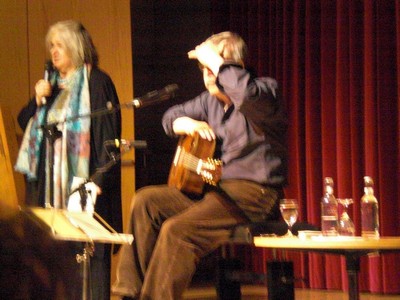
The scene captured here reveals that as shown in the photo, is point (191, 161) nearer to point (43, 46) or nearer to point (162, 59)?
point (43, 46)

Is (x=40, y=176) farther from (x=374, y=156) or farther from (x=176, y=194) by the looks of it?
(x=374, y=156)

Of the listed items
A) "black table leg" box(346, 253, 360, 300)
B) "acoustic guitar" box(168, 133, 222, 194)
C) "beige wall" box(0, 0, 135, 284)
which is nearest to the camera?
"black table leg" box(346, 253, 360, 300)

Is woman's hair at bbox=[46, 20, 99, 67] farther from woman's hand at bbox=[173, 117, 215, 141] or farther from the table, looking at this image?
the table

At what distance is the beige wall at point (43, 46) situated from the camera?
3.69 meters

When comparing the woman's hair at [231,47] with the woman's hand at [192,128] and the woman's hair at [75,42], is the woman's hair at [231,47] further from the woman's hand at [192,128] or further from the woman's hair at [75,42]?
the woman's hair at [75,42]

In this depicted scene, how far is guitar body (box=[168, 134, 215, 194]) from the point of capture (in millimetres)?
2662

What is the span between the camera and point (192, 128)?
8.93 ft

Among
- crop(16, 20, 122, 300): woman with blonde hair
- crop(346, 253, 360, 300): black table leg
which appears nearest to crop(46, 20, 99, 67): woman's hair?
crop(16, 20, 122, 300): woman with blonde hair

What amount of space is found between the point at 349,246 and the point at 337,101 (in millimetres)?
2164

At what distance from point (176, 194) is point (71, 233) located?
0.88 metres

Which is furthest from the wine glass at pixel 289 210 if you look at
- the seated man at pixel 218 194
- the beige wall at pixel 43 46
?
the beige wall at pixel 43 46

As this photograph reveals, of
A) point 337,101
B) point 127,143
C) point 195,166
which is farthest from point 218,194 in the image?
point 337,101

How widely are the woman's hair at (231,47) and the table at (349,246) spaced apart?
32.7 inches

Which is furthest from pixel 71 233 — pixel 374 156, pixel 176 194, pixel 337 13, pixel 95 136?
pixel 337 13
